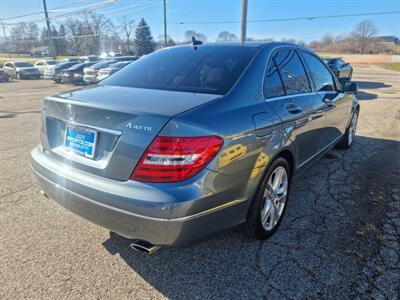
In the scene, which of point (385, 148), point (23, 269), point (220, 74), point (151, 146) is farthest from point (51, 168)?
Result: point (385, 148)

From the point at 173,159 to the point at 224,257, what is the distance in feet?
3.64

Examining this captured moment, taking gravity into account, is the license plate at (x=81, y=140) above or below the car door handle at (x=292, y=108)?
below

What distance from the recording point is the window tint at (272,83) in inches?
99.1

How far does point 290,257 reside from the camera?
2434 millimetres

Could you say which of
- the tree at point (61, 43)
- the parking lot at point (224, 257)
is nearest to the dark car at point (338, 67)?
the parking lot at point (224, 257)

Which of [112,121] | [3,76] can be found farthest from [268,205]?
[3,76]

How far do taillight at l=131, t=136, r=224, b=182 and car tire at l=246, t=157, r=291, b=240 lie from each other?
0.75 metres

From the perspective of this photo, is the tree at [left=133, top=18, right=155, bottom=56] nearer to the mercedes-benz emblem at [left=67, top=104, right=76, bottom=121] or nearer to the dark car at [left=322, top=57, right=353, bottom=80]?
the dark car at [left=322, top=57, right=353, bottom=80]

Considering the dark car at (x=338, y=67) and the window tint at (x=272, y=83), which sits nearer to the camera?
the window tint at (x=272, y=83)

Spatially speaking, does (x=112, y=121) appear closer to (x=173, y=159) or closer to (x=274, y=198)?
(x=173, y=159)

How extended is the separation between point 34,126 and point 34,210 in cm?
452

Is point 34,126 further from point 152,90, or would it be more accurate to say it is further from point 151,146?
point 151,146

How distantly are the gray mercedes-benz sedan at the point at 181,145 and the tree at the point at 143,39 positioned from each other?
67.5 m

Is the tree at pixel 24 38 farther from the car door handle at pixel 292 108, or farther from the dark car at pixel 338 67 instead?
the car door handle at pixel 292 108
